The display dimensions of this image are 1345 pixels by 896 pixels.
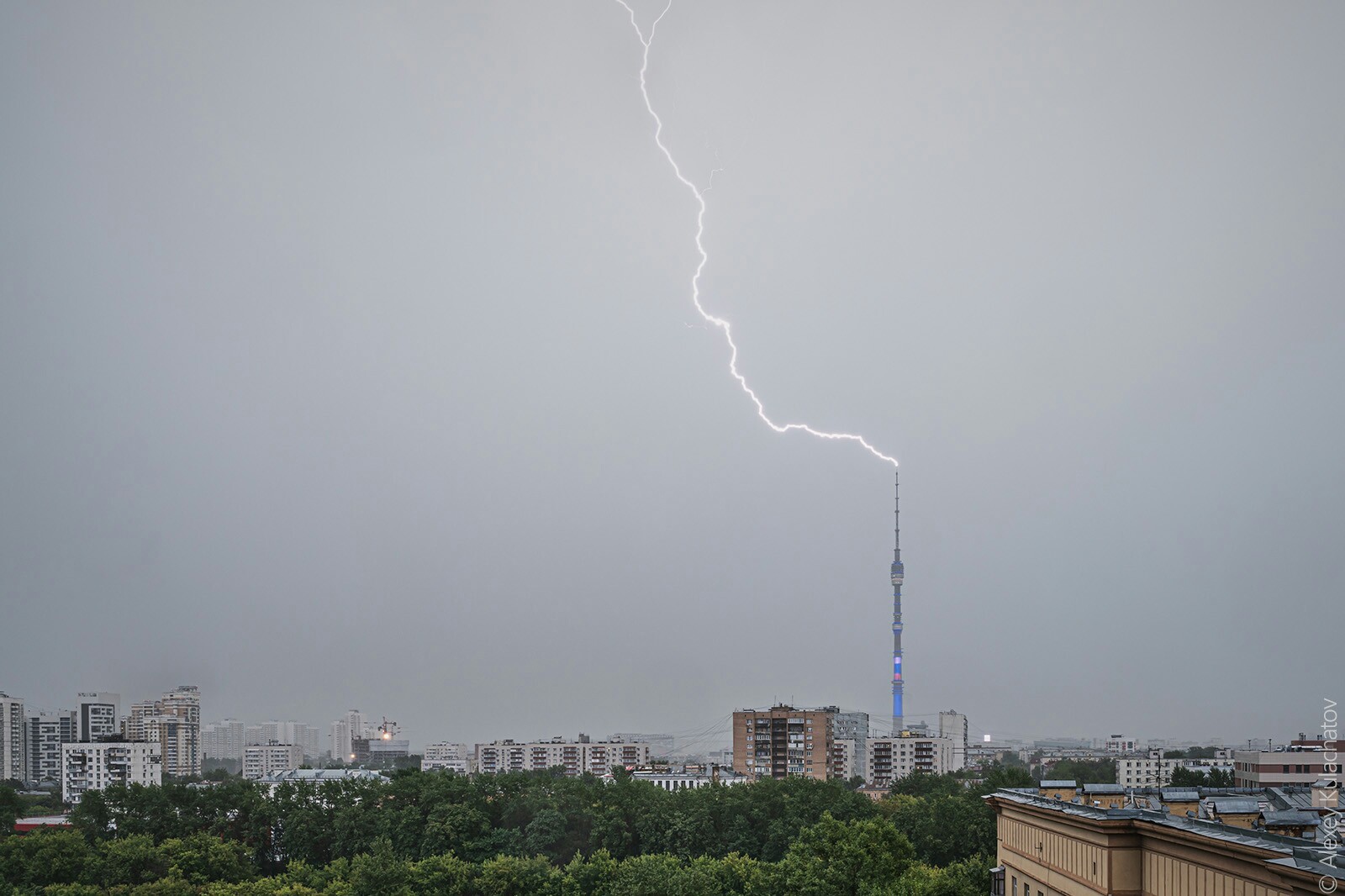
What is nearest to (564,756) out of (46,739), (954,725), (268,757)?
(268,757)

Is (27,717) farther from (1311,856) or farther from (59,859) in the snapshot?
(1311,856)

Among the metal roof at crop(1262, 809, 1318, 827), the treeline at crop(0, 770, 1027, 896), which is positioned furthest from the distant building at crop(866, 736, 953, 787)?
the metal roof at crop(1262, 809, 1318, 827)

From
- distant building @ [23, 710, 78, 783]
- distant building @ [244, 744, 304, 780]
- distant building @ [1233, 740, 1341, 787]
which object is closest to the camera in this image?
distant building @ [1233, 740, 1341, 787]

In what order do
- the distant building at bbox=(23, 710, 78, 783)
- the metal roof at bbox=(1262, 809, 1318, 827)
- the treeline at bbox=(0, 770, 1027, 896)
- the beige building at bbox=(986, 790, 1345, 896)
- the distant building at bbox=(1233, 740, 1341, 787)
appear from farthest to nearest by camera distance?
the distant building at bbox=(23, 710, 78, 783) < the distant building at bbox=(1233, 740, 1341, 787) < the treeline at bbox=(0, 770, 1027, 896) < the metal roof at bbox=(1262, 809, 1318, 827) < the beige building at bbox=(986, 790, 1345, 896)

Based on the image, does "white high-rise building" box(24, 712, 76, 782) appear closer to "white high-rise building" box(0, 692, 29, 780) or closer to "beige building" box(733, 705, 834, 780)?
"white high-rise building" box(0, 692, 29, 780)

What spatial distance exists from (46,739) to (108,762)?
28.1m

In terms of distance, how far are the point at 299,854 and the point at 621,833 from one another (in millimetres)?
10634

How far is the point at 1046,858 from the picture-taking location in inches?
428

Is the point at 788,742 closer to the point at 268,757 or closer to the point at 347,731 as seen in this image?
the point at 268,757

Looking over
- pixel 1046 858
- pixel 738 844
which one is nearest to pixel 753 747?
pixel 738 844

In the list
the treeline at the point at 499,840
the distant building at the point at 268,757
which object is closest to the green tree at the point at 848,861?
the treeline at the point at 499,840

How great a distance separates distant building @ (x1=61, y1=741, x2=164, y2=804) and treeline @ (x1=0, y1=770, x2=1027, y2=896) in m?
37.4

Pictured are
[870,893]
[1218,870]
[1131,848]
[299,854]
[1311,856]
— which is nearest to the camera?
[1311,856]

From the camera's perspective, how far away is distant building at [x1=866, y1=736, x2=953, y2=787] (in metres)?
82.3
